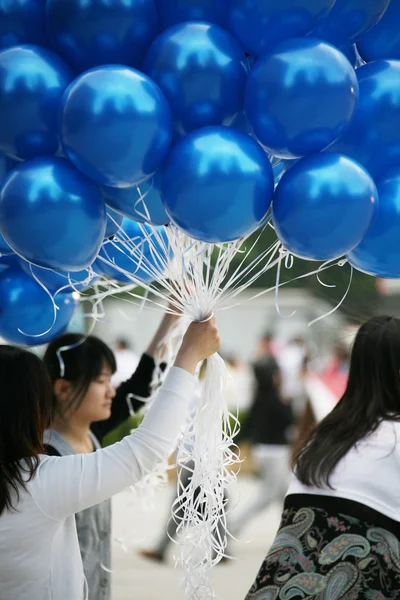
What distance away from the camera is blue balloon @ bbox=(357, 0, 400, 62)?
2.14m

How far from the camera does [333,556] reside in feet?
7.79

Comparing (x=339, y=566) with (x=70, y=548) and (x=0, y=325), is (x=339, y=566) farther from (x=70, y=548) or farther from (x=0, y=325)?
(x=0, y=325)

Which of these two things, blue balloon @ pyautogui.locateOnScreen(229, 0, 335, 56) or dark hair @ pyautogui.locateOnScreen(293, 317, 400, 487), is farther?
dark hair @ pyautogui.locateOnScreen(293, 317, 400, 487)

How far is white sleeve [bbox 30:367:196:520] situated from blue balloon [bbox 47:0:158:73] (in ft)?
2.54

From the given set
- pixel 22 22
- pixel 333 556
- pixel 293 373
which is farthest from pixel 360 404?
pixel 293 373

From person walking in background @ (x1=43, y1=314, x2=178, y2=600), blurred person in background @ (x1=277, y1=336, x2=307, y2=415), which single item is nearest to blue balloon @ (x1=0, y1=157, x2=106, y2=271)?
person walking in background @ (x1=43, y1=314, x2=178, y2=600)

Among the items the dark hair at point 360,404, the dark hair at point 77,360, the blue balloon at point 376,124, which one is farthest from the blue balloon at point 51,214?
the dark hair at point 77,360

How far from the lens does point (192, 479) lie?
248cm

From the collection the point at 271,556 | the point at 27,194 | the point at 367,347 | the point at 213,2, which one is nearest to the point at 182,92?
the point at 213,2

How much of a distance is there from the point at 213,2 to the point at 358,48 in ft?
1.29

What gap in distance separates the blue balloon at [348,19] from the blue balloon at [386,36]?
0.24 ft

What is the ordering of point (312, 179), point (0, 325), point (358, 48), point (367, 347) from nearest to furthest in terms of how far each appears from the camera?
point (312, 179) < point (358, 48) < point (367, 347) < point (0, 325)

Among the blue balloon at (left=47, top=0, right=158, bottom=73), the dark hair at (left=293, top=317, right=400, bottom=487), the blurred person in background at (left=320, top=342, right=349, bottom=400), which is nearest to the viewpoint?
the blue balloon at (left=47, top=0, right=158, bottom=73)

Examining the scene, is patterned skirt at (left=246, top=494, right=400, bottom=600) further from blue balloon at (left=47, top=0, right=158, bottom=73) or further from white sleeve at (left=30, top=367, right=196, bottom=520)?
blue balloon at (left=47, top=0, right=158, bottom=73)
